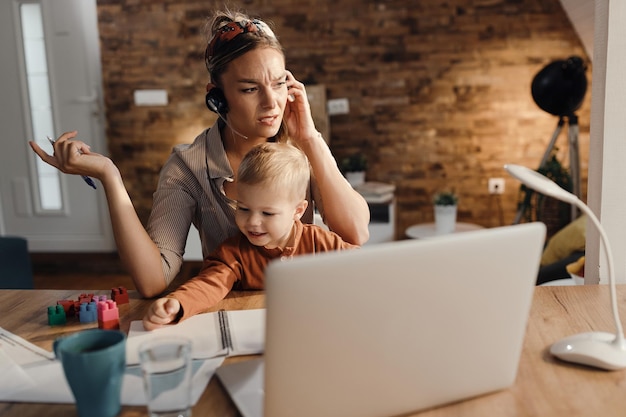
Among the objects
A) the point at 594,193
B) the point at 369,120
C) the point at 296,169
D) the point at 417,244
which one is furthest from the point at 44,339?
the point at 369,120

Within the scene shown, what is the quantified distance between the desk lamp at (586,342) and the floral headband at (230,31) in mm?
736

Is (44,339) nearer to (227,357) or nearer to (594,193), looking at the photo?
(227,357)

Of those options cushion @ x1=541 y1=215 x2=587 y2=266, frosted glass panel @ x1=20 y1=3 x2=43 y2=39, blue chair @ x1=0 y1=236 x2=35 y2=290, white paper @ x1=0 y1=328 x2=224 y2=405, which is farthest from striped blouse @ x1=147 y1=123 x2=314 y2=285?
frosted glass panel @ x1=20 y1=3 x2=43 y2=39

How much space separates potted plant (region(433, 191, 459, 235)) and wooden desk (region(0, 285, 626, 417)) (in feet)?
8.76

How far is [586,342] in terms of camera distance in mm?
813

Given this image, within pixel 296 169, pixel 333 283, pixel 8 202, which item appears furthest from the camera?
pixel 8 202

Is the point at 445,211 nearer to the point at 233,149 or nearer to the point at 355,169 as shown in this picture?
the point at 355,169

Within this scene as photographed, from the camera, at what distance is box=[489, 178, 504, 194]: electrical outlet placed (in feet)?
13.3

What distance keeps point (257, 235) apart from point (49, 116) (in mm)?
3764

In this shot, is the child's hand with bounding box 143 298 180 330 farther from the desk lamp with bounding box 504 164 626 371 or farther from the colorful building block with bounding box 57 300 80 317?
the desk lamp with bounding box 504 164 626 371

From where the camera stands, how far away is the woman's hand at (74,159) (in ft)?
3.46

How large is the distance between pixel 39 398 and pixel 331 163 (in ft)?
2.58

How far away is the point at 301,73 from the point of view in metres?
4.14

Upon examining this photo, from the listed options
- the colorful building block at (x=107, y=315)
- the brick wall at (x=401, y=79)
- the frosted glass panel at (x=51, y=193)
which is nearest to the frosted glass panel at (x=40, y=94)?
the frosted glass panel at (x=51, y=193)
